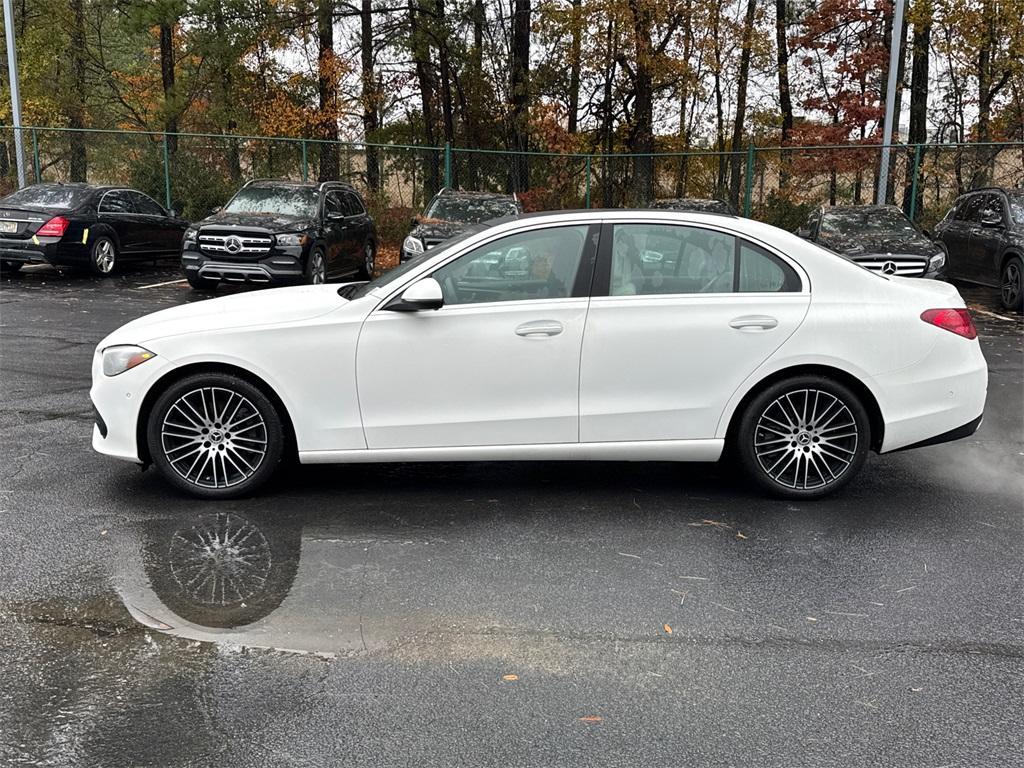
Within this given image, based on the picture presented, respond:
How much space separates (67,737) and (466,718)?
1.32 metres

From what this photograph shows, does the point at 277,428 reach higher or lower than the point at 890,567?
higher

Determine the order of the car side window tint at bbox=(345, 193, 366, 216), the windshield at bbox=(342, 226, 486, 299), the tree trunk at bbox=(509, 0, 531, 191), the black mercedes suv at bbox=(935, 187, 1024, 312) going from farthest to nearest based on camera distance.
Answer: the tree trunk at bbox=(509, 0, 531, 191)
the car side window tint at bbox=(345, 193, 366, 216)
the black mercedes suv at bbox=(935, 187, 1024, 312)
the windshield at bbox=(342, 226, 486, 299)

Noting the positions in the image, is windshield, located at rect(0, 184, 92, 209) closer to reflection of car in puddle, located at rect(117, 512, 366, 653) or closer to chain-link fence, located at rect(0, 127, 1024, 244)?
chain-link fence, located at rect(0, 127, 1024, 244)

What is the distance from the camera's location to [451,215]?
16.0 metres

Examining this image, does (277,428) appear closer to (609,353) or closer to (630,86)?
(609,353)

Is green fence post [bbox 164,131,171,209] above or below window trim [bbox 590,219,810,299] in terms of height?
above

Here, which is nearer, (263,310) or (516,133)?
(263,310)

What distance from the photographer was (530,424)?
5.65 metres

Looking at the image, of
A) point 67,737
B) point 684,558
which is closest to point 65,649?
point 67,737

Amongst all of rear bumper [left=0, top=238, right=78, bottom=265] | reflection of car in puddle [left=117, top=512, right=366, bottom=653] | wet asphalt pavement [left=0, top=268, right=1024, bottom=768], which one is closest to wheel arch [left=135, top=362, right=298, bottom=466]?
wet asphalt pavement [left=0, top=268, right=1024, bottom=768]

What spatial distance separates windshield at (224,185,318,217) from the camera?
1598 centimetres

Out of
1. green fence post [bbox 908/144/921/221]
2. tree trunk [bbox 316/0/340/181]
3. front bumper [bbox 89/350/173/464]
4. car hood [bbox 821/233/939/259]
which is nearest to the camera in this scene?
front bumper [bbox 89/350/173/464]

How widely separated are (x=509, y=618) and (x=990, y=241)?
1374 cm

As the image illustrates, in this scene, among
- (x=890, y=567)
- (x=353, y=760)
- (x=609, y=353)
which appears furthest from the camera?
(x=609, y=353)
